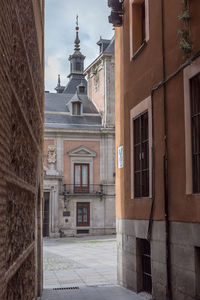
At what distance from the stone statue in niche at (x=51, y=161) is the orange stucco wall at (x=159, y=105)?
23795 millimetres

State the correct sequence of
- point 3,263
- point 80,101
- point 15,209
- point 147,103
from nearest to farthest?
1. point 3,263
2. point 15,209
3. point 147,103
4. point 80,101

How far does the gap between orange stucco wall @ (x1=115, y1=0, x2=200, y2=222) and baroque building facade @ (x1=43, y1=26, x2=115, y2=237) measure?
23.5 m

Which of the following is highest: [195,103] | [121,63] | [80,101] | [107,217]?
[80,101]

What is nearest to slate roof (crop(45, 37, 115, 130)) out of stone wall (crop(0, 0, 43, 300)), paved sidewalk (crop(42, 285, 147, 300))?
paved sidewalk (crop(42, 285, 147, 300))

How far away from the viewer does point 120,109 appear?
1252cm

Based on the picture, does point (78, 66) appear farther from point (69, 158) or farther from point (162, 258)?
point (162, 258)

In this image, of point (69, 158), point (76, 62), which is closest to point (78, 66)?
point (76, 62)

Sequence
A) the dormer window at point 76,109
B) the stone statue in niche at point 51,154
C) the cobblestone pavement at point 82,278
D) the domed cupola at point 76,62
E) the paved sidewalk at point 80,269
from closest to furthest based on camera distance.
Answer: the cobblestone pavement at point 82,278, the paved sidewalk at point 80,269, the stone statue in niche at point 51,154, the dormer window at point 76,109, the domed cupola at point 76,62

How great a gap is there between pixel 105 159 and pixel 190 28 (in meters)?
29.5

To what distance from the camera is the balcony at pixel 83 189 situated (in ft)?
117

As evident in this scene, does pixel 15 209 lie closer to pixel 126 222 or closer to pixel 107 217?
pixel 126 222

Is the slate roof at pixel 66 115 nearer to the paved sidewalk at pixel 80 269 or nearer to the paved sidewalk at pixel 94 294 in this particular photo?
the paved sidewalk at pixel 80 269

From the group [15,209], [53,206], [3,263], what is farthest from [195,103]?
[53,206]

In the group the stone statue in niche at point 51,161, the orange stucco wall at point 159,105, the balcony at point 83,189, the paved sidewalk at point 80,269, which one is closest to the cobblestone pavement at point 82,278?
the paved sidewalk at point 80,269
